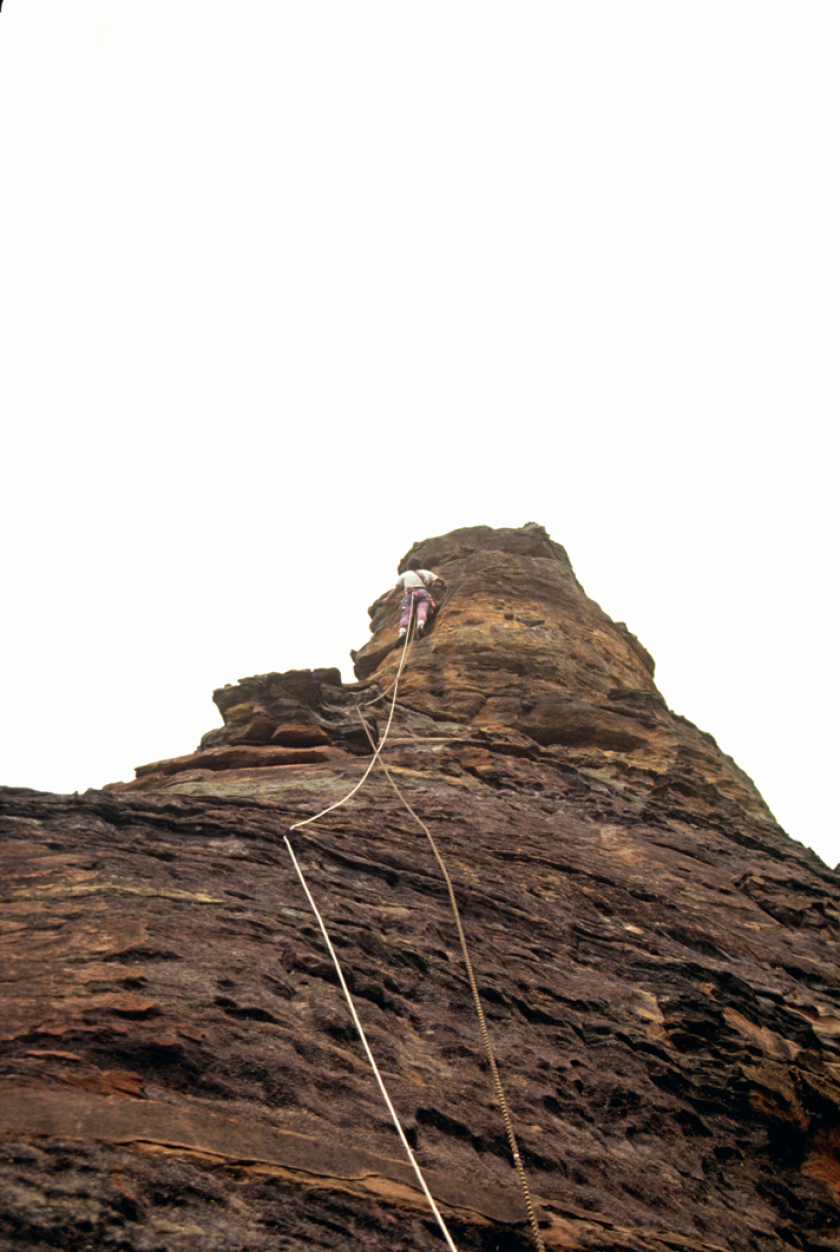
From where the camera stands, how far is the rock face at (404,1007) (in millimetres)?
4176

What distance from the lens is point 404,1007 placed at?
6.25 meters

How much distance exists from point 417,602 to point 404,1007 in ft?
38.6

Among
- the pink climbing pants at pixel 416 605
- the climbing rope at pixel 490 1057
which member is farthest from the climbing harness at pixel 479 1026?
the pink climbing pants at pixel 416 605

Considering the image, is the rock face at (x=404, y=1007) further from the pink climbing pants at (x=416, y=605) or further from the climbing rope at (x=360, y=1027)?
the pink climbing pants at (x=416, y=605)

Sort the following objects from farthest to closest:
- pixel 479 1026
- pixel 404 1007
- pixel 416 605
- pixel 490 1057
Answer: pixel 416 605 → pixel 479 1026 → pixel 404 1007 → pixel 490 1057

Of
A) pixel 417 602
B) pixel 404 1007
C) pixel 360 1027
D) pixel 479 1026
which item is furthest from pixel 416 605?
pixel 360 1027

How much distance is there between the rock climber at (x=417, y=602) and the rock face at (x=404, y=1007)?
461cm

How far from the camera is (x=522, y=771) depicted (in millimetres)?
11891

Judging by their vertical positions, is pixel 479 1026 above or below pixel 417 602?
below

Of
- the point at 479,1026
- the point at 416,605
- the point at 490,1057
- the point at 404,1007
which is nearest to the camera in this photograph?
the point at 490,1057

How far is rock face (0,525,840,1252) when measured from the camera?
4176 millimetres

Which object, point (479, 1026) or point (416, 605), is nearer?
point (479, 1026)

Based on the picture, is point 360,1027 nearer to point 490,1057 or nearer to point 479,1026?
point 490,1057

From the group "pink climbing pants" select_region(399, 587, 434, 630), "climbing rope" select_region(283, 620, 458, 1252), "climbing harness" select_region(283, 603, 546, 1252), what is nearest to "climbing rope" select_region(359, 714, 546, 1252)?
A: "climbing harness" select_region(283, 603, 546, 1252)
